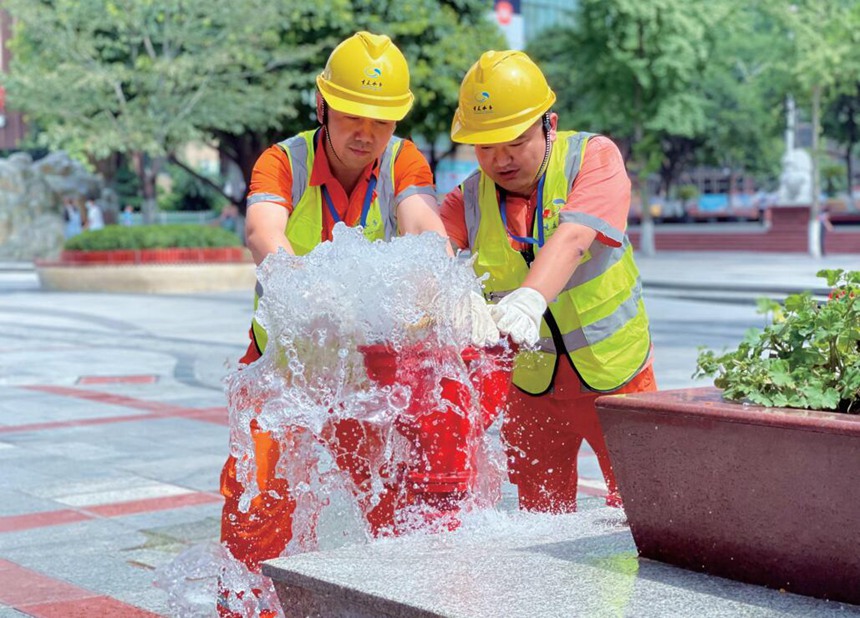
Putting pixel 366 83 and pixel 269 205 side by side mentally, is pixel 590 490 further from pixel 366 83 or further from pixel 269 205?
pixel 366 83

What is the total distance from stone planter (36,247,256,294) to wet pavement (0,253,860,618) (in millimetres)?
3768

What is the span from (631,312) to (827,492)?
1.39m

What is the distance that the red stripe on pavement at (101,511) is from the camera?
5.75 meters

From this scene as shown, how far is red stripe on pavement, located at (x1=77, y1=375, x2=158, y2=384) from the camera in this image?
10805 millimetres

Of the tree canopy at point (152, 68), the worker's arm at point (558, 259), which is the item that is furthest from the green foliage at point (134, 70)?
the worker's arm at point (558, 259)

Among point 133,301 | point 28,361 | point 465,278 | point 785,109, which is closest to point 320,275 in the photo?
point 465,278

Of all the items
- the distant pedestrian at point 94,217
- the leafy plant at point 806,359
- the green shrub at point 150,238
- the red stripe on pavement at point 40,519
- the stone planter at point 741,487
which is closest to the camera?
the stone planter at point 741,487

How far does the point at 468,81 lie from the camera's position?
3818 mm

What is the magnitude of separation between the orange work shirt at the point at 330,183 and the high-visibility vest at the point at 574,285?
20 centimetres

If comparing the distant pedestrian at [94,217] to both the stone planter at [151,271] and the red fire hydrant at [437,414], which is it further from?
the red fire hydrant at [437,414]

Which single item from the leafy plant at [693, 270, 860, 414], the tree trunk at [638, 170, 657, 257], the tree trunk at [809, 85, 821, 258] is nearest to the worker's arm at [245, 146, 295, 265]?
the leafy plant at [693, 270, 860, 414]

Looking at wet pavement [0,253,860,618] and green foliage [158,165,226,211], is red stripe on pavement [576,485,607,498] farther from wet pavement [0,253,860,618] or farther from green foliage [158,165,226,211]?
green foliage [158,165,226,211]

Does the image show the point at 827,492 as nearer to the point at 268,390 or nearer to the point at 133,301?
the point at 268,390

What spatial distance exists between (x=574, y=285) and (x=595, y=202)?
31 cm
